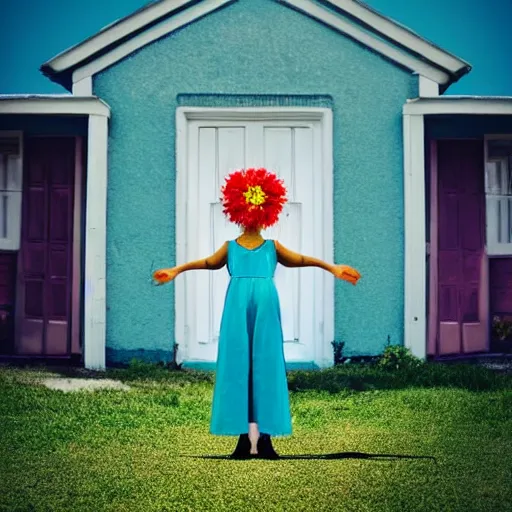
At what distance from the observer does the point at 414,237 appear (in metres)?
6.89

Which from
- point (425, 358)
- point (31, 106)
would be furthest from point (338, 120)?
point (31, 106)

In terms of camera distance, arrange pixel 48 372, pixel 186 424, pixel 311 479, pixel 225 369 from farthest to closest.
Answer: pixel 48 372
pixel 186 424
pixel 225 369
pixel 311 479

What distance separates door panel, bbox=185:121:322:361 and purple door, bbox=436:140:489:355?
3.67 feet

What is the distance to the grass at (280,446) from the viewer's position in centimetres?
360

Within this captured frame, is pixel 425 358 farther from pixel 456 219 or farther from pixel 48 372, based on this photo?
A: pixel 48 372

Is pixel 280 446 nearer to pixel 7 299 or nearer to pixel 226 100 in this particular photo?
pixel 226 100

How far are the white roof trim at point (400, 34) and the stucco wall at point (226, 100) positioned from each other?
21cm

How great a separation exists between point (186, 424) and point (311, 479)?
4.47 ft

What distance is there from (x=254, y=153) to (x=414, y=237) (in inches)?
56.7

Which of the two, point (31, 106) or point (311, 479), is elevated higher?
point (31, 106)

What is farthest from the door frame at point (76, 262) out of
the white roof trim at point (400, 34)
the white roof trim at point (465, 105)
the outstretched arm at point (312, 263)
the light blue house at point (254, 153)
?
the outstretched arm at point (312, 263)

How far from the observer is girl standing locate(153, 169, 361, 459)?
13.5 feet

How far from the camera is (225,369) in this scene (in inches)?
163

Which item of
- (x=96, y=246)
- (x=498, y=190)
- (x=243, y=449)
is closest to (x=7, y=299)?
(x=96, y=246)
